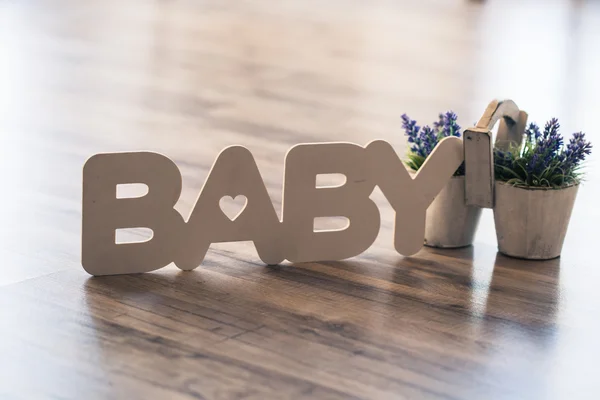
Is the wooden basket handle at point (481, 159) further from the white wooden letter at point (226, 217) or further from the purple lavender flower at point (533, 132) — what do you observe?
the white wooden letter at point (226, 217)

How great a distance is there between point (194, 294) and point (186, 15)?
383 cm

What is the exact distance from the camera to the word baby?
1.98m

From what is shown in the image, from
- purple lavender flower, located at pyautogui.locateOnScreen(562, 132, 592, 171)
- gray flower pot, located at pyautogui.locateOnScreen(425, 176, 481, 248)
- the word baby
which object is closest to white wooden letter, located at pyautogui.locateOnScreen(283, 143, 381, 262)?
the word baby

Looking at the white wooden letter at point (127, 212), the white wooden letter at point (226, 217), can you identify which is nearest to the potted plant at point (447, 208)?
the white wooden letter at point (226, 217)

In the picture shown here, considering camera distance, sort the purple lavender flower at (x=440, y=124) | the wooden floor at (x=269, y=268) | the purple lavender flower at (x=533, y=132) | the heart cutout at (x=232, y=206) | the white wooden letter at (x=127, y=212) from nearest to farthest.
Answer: the wooden floor at (x=269, y=268), the white wooden letter at (x=127, y=212), the purple lavender flower at (x=533, y=132), the purple lavender flower at (x=440, y=124), the heart cutout at (x=232, y=206)

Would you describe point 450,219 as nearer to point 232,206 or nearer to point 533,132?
point 533,132

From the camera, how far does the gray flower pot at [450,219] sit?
225 centimetres

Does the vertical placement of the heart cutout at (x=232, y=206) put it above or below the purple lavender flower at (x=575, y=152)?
below

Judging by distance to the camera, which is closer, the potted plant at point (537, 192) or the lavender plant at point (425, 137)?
the potted plant at point (537, 192)

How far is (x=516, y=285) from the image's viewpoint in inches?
81.2

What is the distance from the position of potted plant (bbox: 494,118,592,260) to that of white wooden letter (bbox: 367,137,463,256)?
115 millimetres

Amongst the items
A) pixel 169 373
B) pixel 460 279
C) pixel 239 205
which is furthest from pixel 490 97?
pixel 169 373

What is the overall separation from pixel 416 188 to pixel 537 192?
0.26 meters

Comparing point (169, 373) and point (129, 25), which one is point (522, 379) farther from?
point (129, 25)
